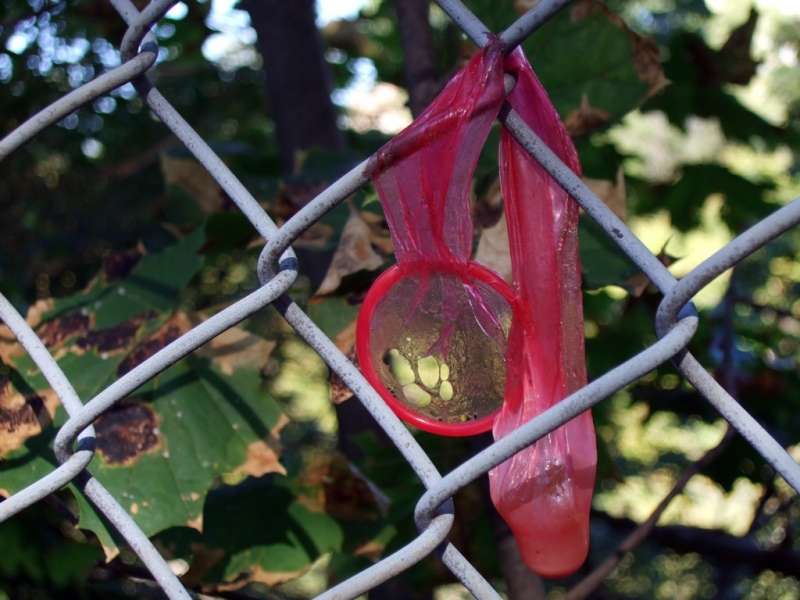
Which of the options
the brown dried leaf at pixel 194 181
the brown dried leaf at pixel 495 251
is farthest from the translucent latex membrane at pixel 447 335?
the brown dried leaf at pixel 194 181

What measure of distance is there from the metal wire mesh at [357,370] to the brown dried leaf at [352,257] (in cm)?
19

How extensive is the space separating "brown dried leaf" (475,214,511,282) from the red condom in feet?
0.61

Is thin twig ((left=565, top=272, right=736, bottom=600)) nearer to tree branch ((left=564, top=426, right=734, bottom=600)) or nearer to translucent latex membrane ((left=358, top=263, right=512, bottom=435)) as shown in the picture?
tree branch ((left=564, top=426, right=734, bottom=600))

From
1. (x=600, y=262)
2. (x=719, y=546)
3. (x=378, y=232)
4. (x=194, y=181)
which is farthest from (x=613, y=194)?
(x=719, y=546)

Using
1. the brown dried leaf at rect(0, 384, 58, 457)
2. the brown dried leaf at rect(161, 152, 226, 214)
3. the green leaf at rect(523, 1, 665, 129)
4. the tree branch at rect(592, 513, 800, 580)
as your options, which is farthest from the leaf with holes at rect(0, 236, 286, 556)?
the tree branch at rect(592, 513, 800, 580)

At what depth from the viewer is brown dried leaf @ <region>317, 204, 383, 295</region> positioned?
72 cm

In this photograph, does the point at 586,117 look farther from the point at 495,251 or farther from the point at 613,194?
the point at 495,251

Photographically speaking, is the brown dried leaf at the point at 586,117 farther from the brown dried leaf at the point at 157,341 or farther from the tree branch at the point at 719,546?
the tree branch at the point at 719,546

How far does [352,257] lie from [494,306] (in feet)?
0.85

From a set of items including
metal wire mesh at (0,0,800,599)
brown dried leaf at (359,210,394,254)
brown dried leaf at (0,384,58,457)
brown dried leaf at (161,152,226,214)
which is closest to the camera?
metal wire mesh at (0,0,800,599)

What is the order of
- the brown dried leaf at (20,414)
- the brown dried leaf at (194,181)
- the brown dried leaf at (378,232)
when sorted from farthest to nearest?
the brown dried leaf at (194,181) < the brown dried leaf at (378,232) < the brown dried leaf at (20,414)

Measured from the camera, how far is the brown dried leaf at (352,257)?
72cm

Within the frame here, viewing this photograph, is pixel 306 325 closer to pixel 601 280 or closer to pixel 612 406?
pixel 601 280

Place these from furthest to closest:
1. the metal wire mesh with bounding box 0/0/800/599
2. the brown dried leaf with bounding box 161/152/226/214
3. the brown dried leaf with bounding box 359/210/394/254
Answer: the brown dried leaf with bounding box 161/152/226/214 → the brown dried leaf with bounding box 359/210/394/254 → the metal wire mesh with bounding box 0/0/800/599
